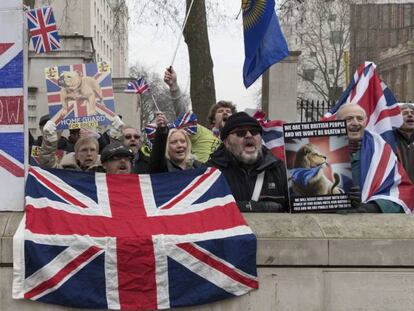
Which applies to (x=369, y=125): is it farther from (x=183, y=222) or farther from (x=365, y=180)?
(x=183, y=222)

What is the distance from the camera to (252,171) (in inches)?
180

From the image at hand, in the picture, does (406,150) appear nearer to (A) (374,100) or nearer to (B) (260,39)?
(A) (374,100)

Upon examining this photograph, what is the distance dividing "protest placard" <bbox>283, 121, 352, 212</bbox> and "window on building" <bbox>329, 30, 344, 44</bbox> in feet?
125

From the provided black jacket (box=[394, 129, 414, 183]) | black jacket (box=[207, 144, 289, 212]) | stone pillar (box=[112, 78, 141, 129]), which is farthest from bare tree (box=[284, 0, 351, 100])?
black jacket (box=[207, 144, 289, 212])

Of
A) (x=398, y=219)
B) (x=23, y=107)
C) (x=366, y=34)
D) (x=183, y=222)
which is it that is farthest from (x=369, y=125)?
(x=366, y=34)

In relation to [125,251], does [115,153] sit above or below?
above

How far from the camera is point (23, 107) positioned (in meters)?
4.16

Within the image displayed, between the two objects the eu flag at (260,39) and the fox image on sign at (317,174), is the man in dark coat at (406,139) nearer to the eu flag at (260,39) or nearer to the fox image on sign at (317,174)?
the eu flag at (260,39)

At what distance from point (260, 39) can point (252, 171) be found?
2.01 meters

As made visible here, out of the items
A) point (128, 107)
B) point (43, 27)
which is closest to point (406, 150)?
point (43, 27)

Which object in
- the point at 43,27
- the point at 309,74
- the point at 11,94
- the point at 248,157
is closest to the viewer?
the point at 11,94

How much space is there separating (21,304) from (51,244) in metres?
0.40

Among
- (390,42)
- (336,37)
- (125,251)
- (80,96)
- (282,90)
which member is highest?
(390,42)

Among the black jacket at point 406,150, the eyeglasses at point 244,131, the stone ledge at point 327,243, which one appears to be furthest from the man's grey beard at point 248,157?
the black jacket at point 406,150
